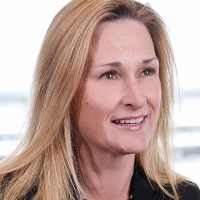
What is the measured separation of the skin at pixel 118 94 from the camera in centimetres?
153

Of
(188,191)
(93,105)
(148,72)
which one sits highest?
(148,72)

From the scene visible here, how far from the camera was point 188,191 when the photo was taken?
1.81 metres

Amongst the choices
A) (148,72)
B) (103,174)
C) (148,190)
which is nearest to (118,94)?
(148,72)

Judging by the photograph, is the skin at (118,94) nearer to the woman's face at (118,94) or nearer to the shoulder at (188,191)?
the woman's face at (118,94)

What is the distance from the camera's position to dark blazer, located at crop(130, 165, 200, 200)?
5.70 feet

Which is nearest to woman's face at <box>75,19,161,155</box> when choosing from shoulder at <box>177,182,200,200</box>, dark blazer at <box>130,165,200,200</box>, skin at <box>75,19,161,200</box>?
skin at <box>75,19,161,200</box>

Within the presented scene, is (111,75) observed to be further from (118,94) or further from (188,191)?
(188,191)

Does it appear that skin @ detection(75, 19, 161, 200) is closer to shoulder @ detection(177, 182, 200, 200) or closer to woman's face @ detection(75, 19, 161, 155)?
woman's face @ detection(75, 19, 161, 155)

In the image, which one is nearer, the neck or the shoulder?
the neck


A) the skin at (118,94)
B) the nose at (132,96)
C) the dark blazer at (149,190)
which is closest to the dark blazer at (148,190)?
the dark blazer at (149,190)

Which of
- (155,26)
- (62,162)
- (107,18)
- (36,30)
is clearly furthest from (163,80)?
(36,30)

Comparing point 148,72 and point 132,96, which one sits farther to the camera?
point 148,72

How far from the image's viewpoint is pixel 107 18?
1.61 meters

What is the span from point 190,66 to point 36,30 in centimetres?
87
